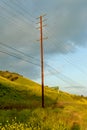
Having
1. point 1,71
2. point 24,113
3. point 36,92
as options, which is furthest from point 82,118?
point 1,71

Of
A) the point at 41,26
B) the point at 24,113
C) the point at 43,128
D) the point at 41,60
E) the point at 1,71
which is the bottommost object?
the point at 43,128

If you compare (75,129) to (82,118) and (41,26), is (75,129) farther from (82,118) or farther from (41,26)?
(41,26)

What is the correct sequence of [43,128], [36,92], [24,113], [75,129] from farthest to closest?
1. [36,92]
2. [24,113]
3. [75,129]
4. [43,128]

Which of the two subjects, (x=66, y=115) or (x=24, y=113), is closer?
(x=24, y=113)

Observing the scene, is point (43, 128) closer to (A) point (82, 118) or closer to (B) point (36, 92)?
(A) point (82, 118)

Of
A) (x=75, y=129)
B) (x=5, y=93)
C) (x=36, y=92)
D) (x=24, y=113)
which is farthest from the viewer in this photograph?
(x=36, y=92)

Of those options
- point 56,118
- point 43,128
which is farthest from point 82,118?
point 43,128

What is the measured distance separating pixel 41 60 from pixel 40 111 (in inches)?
454

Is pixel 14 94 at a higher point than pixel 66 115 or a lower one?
higher

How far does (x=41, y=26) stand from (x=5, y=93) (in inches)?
1123

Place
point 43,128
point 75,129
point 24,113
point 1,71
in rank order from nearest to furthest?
point 43,128 < point 75,129 < point 24,113 < point 1,71

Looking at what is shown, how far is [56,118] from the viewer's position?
1591 inches

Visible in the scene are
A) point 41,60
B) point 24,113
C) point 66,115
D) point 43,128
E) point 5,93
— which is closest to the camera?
point 43,128

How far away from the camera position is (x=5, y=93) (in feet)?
259
